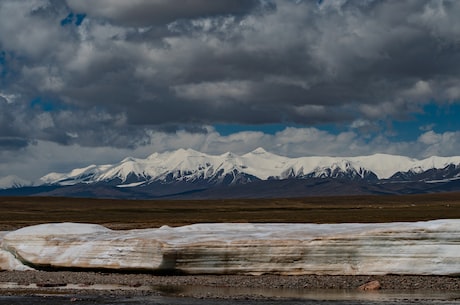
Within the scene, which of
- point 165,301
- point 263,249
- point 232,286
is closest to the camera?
point 165,301

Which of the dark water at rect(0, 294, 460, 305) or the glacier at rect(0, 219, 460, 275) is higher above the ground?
the glacier at rect(0, 219, 460, 275)

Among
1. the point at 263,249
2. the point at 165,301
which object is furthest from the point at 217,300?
the point at 263,249

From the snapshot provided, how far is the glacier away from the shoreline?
0.45 metres

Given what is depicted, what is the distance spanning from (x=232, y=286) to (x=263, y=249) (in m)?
2.53

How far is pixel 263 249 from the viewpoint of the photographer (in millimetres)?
32406

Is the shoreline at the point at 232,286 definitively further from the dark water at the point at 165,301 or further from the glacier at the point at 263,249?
the dark water at the point at 165,301

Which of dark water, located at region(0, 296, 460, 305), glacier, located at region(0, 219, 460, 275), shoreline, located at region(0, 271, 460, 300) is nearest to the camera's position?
dark water, located at region(0, 296, 460, 305)

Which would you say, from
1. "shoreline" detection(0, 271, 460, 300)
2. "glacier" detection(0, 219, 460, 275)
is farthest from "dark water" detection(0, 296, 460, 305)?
"glacier" detection(0, 219, 460, 275)

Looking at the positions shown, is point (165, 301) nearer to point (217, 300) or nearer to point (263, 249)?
point (217, 300)

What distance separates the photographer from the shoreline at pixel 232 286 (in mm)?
28094

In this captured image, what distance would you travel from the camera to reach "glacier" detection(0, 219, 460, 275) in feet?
101

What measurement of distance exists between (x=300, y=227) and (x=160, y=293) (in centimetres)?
868

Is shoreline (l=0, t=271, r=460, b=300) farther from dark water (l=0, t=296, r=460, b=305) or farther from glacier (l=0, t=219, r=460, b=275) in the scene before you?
dark water (l=0, t=296, r=460, b=305)

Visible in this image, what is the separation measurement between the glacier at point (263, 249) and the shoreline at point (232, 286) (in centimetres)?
45
